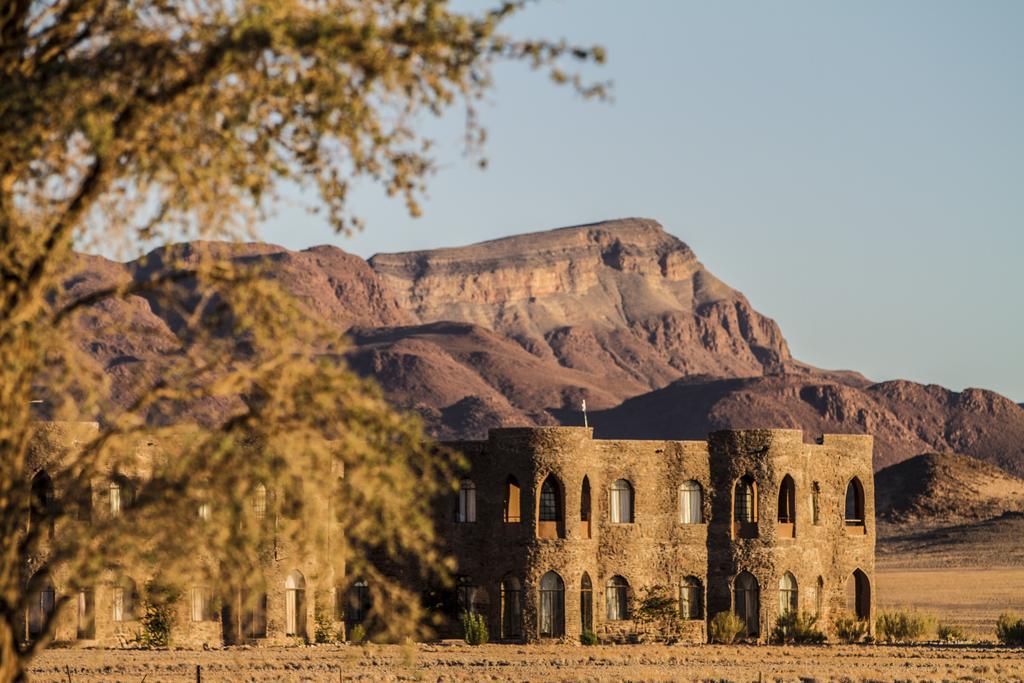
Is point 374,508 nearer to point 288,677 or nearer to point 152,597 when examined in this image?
point 152,597

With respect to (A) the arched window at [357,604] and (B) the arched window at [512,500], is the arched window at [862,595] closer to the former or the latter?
(B) the arched window at [512,500]

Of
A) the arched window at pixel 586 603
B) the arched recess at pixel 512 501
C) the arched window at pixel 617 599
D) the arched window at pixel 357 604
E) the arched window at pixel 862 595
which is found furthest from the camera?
the arched window at pixel 862 595

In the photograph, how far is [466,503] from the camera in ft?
166

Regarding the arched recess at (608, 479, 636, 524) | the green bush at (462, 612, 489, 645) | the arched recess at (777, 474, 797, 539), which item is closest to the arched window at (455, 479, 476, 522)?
the green bush at (462, 612, 489, 645)

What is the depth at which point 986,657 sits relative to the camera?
46.5m

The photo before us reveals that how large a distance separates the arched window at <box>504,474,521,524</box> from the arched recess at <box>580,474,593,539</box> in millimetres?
1887

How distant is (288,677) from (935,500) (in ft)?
310

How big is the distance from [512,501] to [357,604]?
5535 millimetres

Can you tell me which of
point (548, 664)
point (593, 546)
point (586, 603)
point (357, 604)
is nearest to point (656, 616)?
point (586, 603)

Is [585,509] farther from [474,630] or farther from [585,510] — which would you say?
[474,630]

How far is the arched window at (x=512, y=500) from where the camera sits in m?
49.8

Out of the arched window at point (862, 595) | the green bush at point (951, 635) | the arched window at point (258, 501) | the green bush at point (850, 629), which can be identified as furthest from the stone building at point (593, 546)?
the arched window at point (258, 501)

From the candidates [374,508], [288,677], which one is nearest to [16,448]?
[374,508]

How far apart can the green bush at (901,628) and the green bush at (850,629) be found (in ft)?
2.96
